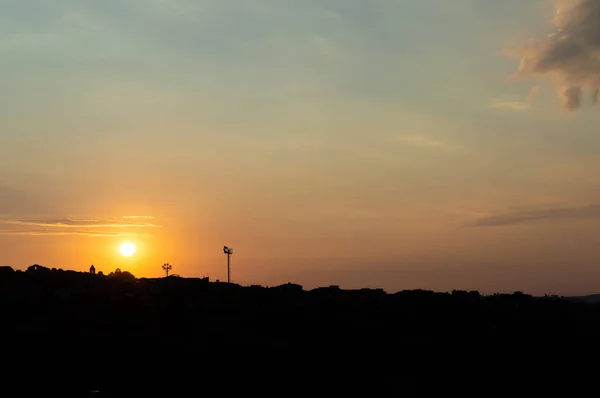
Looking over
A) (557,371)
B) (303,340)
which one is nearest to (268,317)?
(303,340)

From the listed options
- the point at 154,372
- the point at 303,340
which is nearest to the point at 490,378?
the point at 303,340

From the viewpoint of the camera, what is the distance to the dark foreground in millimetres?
28562

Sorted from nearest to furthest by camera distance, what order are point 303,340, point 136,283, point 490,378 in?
point 490,378, point 303,340, point 136,283

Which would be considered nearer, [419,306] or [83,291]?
[83,291]

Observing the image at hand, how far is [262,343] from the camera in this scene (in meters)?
32.8

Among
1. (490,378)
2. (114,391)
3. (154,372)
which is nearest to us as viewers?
(114,391)

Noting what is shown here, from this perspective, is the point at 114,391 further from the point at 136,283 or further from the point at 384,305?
the point at 384,305

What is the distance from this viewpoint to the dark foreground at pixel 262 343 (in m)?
28.6

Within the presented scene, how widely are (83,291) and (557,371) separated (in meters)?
24.3

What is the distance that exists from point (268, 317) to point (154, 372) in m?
9.42

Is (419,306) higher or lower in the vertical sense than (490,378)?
higher

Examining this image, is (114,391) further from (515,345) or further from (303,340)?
(515,345)

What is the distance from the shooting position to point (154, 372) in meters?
28.9

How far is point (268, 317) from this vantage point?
122ft
